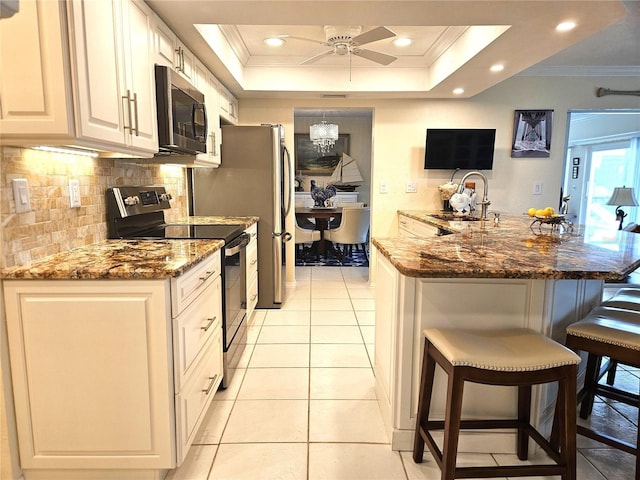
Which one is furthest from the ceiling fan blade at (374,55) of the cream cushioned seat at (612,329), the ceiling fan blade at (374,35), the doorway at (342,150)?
the doorway at (342,150)

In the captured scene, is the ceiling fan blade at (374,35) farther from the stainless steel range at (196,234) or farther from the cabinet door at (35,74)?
the cabinet door at (35,74)

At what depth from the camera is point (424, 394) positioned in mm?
1634

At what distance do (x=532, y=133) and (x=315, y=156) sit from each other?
442 cm

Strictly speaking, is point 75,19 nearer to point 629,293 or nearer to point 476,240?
point 476,240

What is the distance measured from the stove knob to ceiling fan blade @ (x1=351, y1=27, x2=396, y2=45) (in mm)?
1770

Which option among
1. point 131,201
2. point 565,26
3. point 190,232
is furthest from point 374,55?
point 131,201

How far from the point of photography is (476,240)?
228 centimetres

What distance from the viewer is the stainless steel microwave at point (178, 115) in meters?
2.05

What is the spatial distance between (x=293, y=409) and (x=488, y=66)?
9.49 feet

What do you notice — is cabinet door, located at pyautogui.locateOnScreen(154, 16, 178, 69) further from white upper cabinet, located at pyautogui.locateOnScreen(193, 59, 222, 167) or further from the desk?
the desk

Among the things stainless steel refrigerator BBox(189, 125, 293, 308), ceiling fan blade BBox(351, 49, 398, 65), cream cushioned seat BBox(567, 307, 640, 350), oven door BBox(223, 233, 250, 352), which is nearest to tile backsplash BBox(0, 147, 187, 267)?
oven door BBox(223, 233, 250, 352)

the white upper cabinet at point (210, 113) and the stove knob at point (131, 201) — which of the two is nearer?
the stove knob at point (131, 201)

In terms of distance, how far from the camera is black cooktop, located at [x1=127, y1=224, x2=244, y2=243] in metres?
2.34

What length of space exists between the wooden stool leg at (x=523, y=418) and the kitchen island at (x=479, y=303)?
0.03m
